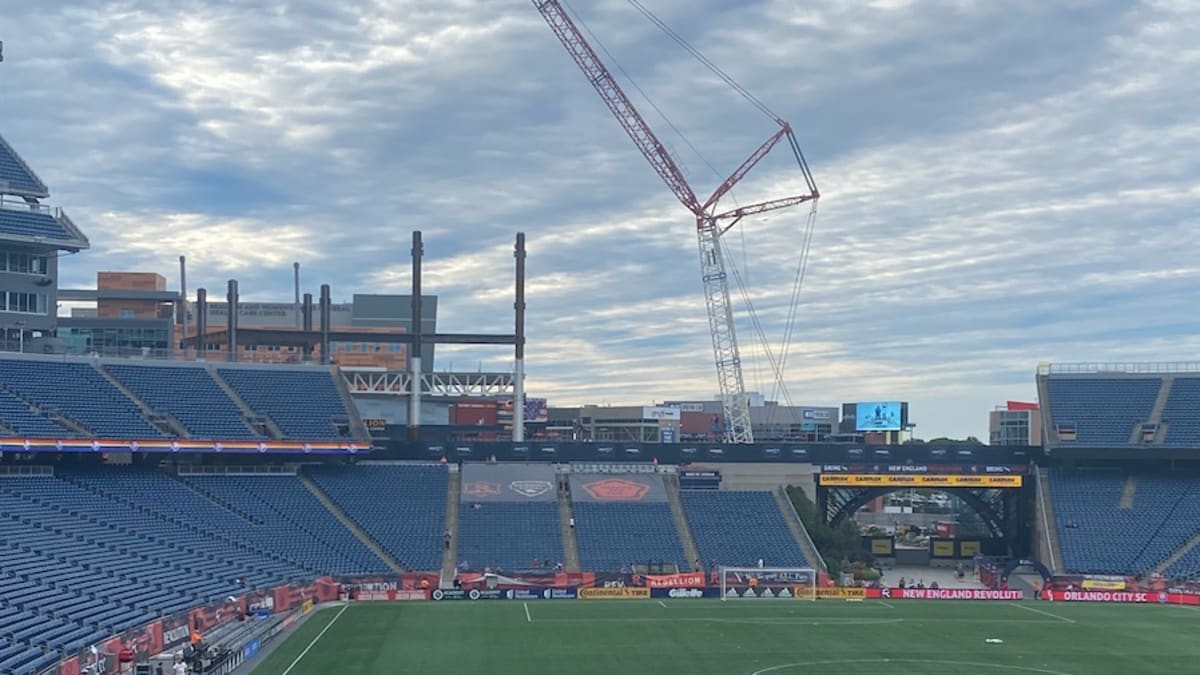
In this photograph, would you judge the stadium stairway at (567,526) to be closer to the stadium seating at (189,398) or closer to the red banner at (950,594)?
the red banner at (950,594)

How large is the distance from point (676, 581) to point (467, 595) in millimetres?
13362

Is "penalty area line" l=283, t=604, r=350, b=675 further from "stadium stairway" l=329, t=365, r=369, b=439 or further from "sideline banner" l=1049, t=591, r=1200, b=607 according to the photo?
"sideline banner" l=1049, t=591, r=1200, b=607

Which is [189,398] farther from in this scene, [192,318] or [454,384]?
[192,318]

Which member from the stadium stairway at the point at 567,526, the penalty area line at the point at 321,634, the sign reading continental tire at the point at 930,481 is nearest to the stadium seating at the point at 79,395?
the penalty area line at the point at 321,634

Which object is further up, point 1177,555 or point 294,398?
point 294,398

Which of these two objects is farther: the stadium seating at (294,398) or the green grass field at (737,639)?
the stadium seating at (294,398)

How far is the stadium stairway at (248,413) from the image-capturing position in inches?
3383

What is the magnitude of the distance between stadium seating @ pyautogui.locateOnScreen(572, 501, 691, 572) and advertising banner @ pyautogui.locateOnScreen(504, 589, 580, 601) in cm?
392

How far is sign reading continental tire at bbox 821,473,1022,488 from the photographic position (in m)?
92.8

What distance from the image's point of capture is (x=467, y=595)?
76.6 metres

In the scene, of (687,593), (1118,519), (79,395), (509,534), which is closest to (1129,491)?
(1118,519)

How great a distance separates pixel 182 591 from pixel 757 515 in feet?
143

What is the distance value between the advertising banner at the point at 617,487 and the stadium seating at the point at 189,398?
23633 millimetres

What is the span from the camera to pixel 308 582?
72062 millimetres
